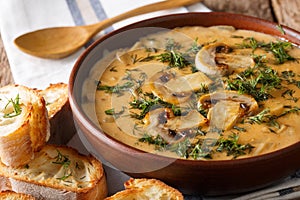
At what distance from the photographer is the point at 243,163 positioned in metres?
2.82

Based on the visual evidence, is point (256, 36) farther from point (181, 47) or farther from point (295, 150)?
point (295, 150)

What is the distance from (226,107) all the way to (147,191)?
0.59 m

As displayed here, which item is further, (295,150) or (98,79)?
(98,79)

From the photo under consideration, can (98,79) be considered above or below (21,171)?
above

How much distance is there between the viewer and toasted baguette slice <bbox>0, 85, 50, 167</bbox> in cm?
307

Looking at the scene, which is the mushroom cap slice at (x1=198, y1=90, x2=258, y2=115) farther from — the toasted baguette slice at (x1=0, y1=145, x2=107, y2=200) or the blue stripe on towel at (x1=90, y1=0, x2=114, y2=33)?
the blue stripe on towel at (x1=90, y1=0, x2=114, y2=33)

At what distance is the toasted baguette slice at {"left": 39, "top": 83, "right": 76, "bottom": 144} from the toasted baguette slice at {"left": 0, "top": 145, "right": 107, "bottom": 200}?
16 centimetres

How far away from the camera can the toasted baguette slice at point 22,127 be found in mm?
3070

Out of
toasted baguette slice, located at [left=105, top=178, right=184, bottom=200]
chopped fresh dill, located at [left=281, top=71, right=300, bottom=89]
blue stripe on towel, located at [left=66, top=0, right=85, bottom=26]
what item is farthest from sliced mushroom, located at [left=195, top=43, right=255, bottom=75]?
blue stripe on towel, located at [left=66, top=0, right=85, bottom=26]

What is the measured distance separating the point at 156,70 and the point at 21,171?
94 cm

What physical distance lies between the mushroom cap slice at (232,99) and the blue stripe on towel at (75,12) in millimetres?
1627

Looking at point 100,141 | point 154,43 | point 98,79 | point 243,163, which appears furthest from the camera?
point 154,43

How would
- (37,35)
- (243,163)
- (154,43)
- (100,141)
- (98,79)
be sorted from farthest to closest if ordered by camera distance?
(37,35) → (154,43) → (98,79) → (100,141) → (243,163)

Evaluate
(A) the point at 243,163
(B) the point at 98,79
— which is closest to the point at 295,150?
(A) the point at 243,163
